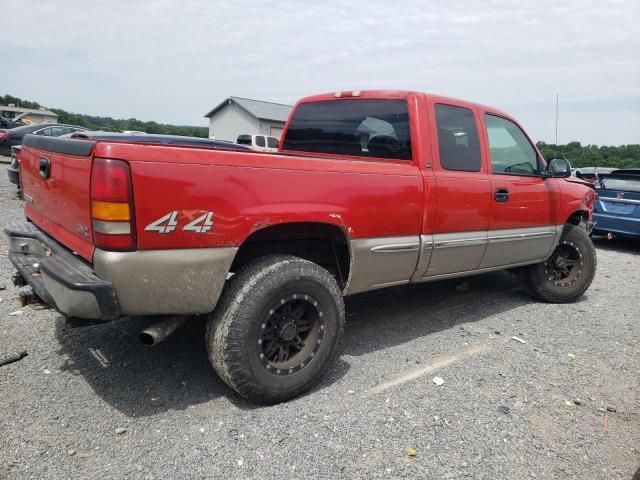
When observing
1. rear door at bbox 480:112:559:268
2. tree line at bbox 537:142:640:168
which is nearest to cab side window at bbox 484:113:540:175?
rear door at bbox 480:112:559:268

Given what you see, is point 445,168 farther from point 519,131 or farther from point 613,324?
point 613,324

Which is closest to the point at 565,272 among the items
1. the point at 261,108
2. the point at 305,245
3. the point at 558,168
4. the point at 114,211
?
the point at 558,168

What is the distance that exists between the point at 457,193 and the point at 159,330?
2.39 metres

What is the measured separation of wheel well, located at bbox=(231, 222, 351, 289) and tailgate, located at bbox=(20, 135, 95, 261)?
34.9 inches

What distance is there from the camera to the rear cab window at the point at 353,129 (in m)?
3.68

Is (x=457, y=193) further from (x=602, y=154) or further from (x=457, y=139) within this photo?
(x=602, y=154)

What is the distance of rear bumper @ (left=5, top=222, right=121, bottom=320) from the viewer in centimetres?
225

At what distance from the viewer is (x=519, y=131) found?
462cm

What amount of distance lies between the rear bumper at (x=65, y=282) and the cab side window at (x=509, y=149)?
10.6 feet

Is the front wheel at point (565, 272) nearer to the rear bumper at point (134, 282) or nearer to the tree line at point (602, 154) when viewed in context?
the rear bumper at point (134, 282)

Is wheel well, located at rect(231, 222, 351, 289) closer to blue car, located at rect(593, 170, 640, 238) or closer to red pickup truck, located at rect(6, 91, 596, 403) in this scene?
red pickup truck, located at rect(6, 91, 596, 403)

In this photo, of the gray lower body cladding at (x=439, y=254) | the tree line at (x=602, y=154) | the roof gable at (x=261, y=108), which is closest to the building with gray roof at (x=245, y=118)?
the roof gable at (x=261, y=108)

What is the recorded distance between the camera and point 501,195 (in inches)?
161

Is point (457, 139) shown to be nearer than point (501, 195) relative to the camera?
Yes
